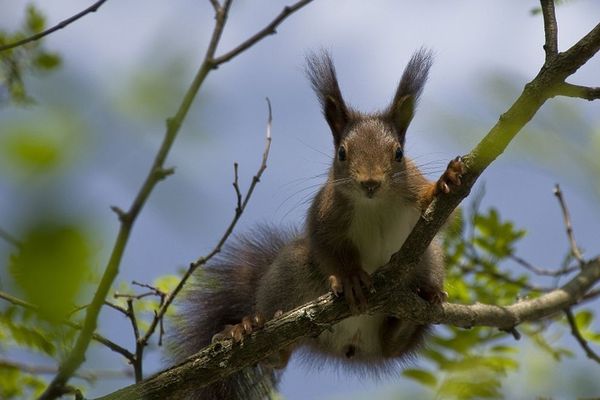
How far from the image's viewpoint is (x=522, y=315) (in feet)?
12.3

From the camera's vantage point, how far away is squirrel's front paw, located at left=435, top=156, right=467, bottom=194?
2656 mm

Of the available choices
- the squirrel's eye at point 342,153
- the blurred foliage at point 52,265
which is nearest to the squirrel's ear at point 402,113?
the squirrel's eye at point 342,153

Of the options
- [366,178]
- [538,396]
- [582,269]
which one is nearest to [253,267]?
[366,178]

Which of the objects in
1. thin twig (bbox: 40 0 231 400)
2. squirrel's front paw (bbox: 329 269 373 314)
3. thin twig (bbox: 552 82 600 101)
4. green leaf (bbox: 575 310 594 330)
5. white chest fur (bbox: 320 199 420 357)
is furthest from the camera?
green leaf (bbox: 575 310 594 330)

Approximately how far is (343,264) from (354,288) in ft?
1.20

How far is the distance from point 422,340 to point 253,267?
1.01 m

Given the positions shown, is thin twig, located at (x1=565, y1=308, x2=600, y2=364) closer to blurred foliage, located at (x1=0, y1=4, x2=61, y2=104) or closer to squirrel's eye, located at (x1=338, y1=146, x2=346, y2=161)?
squirrel's eye, located at (x1=338, y1=146, x2=346, y2=161)

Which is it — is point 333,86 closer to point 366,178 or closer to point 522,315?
point 366,178

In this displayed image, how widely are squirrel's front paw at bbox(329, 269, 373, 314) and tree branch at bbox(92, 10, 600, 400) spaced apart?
3 centimetres

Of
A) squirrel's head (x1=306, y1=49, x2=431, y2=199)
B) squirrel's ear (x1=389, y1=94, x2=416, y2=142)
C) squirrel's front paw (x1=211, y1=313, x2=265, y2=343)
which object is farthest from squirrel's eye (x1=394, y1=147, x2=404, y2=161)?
squirrel's front paw (x1=211, y1=313, x2=265, y2=343)

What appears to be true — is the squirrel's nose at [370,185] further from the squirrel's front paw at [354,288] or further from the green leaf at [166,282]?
the green leaf at [166,282]

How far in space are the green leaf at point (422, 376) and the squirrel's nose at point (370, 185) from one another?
689 millimetres

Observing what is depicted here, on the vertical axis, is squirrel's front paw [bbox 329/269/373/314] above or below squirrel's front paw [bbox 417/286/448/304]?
above

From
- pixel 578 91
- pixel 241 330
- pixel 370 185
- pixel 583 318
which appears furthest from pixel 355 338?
pixel 578 91
